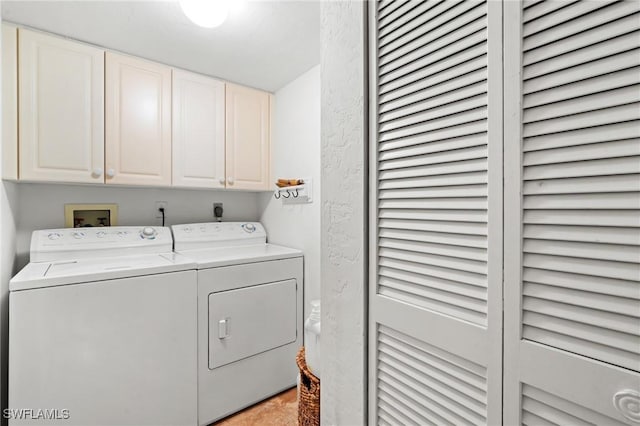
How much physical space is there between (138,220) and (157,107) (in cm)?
85

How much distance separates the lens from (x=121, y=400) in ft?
5.12

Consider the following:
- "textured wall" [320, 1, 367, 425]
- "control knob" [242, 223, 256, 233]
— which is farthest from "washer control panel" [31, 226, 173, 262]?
"textured wall" [320, 1, 367, 425]

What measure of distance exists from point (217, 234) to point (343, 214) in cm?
169

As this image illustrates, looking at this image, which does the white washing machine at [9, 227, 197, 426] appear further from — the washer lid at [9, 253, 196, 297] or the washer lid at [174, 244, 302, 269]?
the washer lid at [174, 244, 302, 269]

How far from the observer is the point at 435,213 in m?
0.76

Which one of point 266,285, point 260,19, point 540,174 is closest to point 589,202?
point 540,174

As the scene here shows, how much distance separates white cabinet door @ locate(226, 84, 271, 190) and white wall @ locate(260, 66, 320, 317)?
89mm

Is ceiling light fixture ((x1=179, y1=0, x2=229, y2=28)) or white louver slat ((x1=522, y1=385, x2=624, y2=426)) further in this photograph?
ceiling light fixture ((x1=179, y1=0, x2=229, y2=28))

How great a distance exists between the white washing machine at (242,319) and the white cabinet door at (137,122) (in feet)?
1.69

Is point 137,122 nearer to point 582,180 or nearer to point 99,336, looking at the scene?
point 99,336

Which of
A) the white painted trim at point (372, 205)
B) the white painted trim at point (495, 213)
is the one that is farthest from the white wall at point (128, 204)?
the white painted trim at point (495, 213)

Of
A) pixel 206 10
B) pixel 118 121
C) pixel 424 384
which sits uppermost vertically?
pixel 206 10

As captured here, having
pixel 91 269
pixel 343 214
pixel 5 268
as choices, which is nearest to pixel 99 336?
pixel 91 269

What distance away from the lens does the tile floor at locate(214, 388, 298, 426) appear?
1.89 meters
